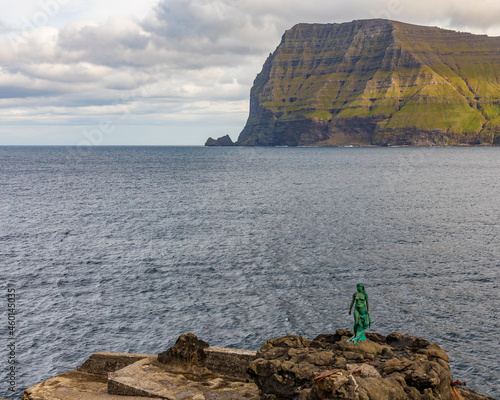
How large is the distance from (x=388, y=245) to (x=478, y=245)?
943 cm

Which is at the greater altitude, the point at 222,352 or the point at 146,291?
the point at 222,352

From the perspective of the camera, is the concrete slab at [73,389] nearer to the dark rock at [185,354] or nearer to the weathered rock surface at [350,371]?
the dark rock at [185,354]

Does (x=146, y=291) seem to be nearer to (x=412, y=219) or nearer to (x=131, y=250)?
(x=131, y=250)

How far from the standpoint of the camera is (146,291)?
129 ft

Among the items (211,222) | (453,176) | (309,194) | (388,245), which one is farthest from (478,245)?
(453,176)

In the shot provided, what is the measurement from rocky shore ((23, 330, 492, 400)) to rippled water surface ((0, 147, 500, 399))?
20.3 feet

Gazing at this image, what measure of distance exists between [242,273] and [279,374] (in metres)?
26.4

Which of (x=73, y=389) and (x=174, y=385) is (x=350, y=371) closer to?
(x=174, y=385)

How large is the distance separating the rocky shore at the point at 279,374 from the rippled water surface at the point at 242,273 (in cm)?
618

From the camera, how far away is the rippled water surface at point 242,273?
30406mm

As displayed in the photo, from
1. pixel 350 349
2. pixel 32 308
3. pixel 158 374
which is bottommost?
pixel 32 308

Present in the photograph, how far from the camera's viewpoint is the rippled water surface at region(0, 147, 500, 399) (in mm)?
30406

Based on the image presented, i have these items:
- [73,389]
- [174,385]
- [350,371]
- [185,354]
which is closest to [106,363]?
[73,389]

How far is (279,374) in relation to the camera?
17641mm
